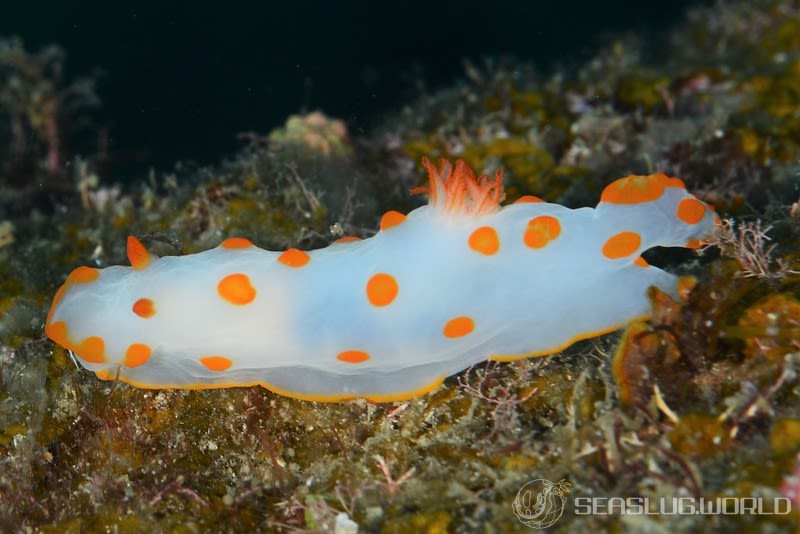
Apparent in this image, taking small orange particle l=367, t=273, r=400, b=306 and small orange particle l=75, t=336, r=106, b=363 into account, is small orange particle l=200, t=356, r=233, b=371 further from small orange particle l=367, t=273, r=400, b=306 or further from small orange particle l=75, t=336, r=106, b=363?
small orange particle l=367, t=273, r=400, b=306

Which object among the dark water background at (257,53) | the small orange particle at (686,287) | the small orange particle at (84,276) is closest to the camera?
the small orange particle at (686,287)

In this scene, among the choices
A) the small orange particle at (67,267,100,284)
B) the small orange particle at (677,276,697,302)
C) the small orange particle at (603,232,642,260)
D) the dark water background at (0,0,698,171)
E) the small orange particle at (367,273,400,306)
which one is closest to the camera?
the small orange particle at (677,276,697,302)

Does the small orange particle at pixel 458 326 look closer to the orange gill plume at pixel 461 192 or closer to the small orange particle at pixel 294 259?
the orange gill plume at pixel 461 192

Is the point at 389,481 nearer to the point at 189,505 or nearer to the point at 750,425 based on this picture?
the point at 189,505

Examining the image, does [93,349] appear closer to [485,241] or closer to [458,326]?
[458,326]

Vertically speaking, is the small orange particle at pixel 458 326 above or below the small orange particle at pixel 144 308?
above

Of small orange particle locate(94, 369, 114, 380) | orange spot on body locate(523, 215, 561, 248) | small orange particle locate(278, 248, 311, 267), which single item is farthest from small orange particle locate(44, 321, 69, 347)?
orange spot on body locate(523, 215, 561, 248)

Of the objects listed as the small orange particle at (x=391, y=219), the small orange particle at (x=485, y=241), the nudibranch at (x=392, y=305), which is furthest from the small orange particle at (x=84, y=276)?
the small orange particle at (x=485, y=241)
